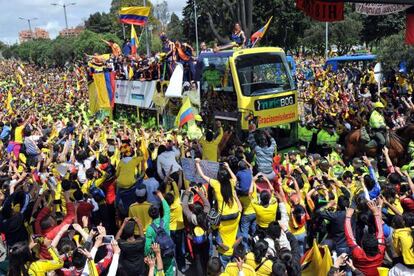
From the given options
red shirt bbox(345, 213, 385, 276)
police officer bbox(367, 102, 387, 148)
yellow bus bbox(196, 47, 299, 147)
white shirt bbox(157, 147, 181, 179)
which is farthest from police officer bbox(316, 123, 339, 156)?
red shirt bbox(345, 213, 385, 276)

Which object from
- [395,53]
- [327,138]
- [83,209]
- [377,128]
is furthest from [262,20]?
[83,209]

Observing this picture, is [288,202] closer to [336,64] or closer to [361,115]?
[361,115]

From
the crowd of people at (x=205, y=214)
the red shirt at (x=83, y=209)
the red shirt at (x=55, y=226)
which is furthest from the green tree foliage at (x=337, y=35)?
the red shirt at (x=55, y=226)

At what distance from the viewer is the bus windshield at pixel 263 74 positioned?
12.0 metres

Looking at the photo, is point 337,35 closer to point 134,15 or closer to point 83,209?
point 134,15

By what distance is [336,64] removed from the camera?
104ft

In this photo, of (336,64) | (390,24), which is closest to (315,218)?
(336,64)

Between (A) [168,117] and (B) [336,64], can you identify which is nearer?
(A) [168,117]

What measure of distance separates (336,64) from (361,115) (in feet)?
67.0

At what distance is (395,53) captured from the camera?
24.7m

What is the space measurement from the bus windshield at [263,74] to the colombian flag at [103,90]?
879 centimetres

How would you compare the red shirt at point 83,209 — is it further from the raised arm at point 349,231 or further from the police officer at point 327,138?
the police officer at point 327,138

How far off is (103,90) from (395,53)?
14719 millimetres

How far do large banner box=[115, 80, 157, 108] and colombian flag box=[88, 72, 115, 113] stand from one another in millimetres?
360
